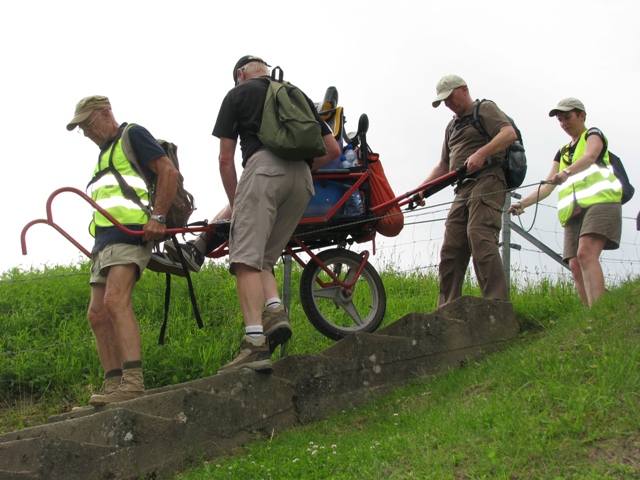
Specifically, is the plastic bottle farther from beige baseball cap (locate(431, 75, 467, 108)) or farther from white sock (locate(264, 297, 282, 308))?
white sock (locate(264, 297, 282, 308))

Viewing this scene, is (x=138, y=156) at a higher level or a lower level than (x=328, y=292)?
higher

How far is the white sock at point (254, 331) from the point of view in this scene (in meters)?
5.17

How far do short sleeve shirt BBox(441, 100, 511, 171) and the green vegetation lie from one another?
156cm

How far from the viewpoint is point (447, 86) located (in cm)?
695

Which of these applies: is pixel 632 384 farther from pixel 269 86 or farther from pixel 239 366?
pixel 269 86

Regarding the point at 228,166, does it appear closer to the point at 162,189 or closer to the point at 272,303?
the point at 162,189

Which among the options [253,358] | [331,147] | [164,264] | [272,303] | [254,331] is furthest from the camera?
[331,147]

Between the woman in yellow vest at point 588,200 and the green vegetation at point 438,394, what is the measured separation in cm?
34

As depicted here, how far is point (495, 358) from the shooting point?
21.0ft

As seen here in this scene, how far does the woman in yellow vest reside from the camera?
21.9 ft

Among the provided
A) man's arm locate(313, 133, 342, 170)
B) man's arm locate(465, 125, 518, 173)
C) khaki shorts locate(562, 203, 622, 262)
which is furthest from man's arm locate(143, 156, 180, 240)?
khaki shorts locate(562, 203, 622, 262)

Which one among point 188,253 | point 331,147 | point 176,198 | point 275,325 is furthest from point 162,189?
point 331,147

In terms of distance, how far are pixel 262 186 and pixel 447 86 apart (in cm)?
238

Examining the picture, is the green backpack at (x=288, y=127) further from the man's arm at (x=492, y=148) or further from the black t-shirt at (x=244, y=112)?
Result: the man's arm at (x=492, y=148)
